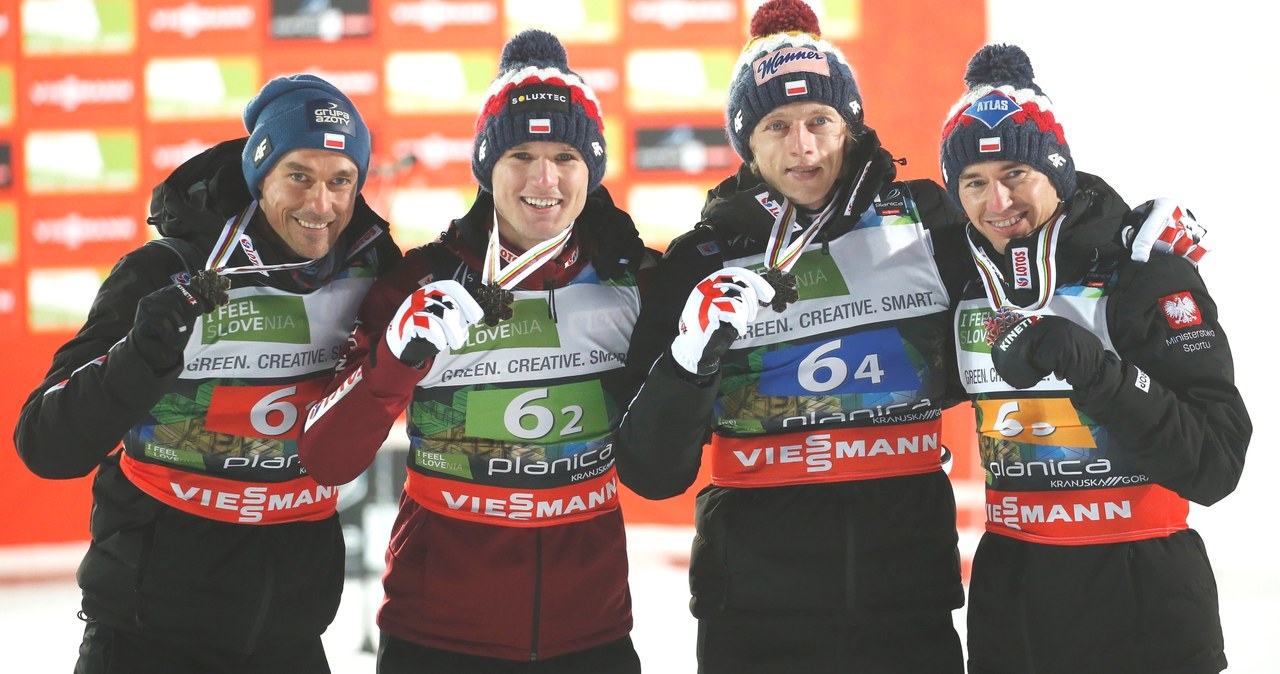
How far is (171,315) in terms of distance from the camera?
1.98 metres

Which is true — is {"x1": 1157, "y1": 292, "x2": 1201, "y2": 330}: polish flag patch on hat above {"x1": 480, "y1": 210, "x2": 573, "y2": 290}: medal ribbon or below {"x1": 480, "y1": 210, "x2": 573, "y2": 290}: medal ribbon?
below

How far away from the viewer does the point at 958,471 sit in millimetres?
5324

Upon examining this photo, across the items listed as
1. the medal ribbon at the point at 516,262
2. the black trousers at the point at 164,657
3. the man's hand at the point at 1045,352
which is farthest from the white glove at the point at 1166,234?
the black trousers at the point at 164,657

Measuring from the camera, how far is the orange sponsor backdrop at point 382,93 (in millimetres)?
A: 5215

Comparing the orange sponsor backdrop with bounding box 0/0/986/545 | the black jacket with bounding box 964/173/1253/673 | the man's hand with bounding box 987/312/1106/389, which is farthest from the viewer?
the orange sponsor backdrop with bounding box 0/0/986/545

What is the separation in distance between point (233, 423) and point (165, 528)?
0.70 feet

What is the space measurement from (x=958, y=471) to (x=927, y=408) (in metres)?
3.16

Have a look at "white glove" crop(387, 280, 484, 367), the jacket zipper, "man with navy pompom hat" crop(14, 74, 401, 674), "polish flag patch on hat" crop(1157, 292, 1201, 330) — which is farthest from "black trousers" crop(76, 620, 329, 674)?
"polish flag patch on hat" crop(1157, 292, 1201, 330)

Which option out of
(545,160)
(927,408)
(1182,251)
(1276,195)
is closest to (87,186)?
(545,160)

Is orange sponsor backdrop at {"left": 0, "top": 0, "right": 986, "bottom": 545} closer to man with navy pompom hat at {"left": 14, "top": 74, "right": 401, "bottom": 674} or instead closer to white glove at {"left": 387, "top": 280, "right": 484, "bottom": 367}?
man with navy pompom hat at {"left": 14, "top": 74, "right": 401, "bottom": 674}

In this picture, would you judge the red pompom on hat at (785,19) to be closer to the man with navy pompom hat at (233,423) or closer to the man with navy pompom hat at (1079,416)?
the man with navy pompom hat at (1079,416)

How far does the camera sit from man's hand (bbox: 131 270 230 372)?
77.9 inches

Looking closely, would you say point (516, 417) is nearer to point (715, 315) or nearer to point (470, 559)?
point (470, 559)

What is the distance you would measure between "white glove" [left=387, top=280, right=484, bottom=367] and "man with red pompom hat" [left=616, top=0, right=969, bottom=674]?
323 millimetres
